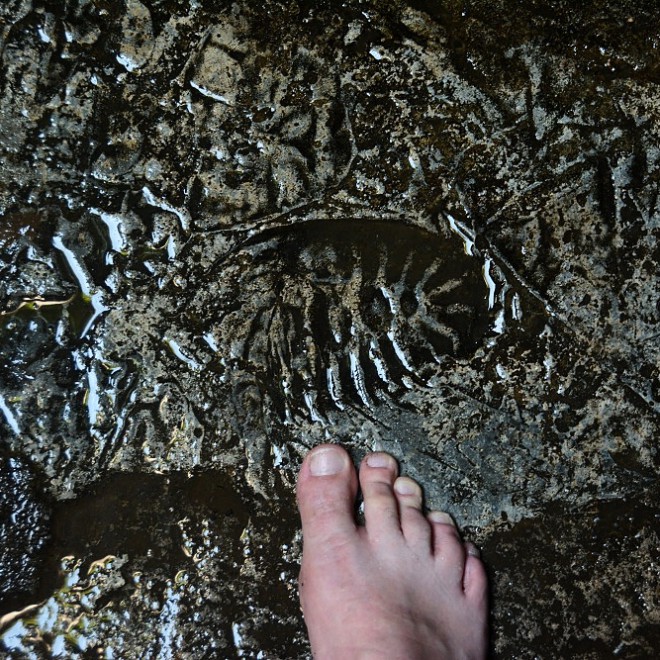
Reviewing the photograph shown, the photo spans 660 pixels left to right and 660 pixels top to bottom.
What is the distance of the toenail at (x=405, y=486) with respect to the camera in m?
1.37

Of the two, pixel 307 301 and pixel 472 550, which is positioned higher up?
pixel 307 301

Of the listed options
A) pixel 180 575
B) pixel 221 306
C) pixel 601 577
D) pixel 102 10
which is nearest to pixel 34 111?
pixel 102 10

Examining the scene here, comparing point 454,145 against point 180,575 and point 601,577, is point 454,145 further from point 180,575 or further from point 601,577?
point 180,575

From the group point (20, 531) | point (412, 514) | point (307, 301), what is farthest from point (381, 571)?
point (20, 531)

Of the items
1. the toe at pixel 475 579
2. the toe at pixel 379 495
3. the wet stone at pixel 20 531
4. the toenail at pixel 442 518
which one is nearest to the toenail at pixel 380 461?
the toe at pixel 379 495

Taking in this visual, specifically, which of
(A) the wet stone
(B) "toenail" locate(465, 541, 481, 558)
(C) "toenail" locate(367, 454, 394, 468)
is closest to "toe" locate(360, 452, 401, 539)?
(C) "toenail" locate(367, 454, 394, 468)

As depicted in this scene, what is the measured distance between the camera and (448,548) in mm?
1344

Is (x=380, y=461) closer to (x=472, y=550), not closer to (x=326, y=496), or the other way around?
(x=326, y=496)

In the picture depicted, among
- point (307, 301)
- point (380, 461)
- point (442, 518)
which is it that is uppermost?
point (307, 301)

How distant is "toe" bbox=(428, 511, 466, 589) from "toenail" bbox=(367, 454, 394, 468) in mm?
135

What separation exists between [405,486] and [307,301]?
412 mm

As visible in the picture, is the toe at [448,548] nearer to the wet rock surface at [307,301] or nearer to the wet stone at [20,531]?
the wet rock surface at [307,301]

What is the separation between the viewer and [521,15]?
4.66 ft

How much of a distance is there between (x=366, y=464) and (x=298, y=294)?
14.2 inches
